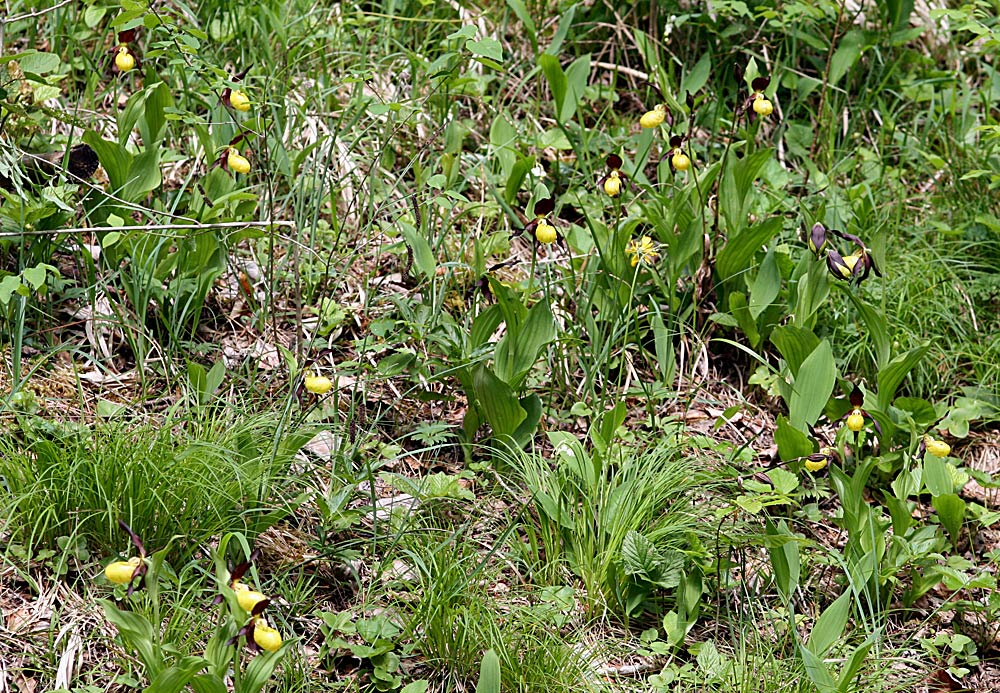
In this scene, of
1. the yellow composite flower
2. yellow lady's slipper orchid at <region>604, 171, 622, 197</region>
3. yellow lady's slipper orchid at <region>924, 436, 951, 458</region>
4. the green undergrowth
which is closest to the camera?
the green undergrowth

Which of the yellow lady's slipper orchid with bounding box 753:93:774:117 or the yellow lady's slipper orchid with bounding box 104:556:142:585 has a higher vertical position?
the yellow lady's slipper orchid with bounding box 753:93:774:117

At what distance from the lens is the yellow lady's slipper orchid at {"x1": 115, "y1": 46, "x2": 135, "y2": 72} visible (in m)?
2.90

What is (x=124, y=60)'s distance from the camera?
2.91 metres

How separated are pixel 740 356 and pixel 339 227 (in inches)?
53.7

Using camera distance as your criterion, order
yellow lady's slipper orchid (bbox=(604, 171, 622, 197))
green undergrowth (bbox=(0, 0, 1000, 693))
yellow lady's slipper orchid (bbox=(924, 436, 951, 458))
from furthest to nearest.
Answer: yellow lady's slipper orchid (bbox=(604, 171, 622, 197)) → yellow lady's slipper orchid (bbox=(924, 436, 951, 458)) → green undergrowth (bbox=(0, 0, 1000, 693))

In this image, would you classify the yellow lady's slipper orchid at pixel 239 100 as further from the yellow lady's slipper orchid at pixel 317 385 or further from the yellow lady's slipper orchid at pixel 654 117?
the yellow lady's slipper orchid at pixel 654 117

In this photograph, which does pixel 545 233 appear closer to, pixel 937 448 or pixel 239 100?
pixel 239 100

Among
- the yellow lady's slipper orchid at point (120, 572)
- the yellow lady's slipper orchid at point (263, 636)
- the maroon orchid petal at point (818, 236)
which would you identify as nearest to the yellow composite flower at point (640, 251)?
the maroon orchid petal at point (818, 236)

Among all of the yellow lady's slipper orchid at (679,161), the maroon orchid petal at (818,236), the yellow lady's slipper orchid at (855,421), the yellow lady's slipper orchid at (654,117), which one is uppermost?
the yellow lady's slipper orchid at (654,117)

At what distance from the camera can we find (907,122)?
4156 mm

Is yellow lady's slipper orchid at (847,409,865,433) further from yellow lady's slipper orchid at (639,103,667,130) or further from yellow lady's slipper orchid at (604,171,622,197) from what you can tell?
yellow lady's slipper orchid at (639,103,667,130)

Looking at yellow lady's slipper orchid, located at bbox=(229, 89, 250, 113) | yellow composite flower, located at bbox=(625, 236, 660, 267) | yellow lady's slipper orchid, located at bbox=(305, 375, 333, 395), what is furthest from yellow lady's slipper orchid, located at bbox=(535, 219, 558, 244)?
yellow lady's slipper orchid, located at bbox=(229, 89, 250, 113)

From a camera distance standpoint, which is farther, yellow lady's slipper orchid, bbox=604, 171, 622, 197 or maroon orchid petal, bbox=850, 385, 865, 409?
yellow lady's slipper orchid, bbox=604, 171, 622, 197

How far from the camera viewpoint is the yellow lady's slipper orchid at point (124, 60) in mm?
2904
